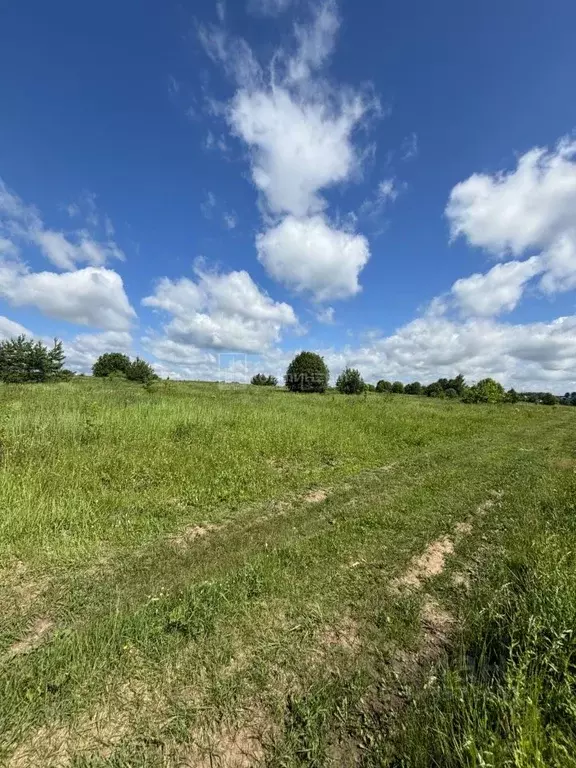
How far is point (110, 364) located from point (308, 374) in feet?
124

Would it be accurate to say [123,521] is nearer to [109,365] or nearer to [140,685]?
[140,685]

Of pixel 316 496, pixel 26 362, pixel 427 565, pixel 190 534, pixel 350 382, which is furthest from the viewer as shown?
pixel 350 382

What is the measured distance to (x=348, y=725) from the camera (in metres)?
2.52

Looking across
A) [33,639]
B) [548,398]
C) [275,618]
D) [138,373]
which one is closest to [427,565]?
[275,618]

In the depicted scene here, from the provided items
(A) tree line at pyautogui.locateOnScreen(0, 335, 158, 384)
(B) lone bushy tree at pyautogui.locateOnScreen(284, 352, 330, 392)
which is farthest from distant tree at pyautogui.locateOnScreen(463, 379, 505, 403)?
(A) tree line at pyautogui.locateOnScreen(0, 335, 158, 384)

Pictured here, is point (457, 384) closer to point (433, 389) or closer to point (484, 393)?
point (433, 389)

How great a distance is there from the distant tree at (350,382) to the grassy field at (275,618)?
55.8m

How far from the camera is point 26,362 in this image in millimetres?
49812

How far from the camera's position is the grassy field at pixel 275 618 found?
2.34m

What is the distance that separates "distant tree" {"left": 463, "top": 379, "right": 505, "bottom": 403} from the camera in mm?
56053

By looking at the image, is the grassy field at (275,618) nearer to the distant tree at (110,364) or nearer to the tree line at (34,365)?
the tree line at (34,365)

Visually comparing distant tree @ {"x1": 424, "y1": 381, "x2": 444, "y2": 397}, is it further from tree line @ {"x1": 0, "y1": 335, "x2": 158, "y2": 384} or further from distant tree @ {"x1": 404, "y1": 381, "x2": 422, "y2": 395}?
tree line @ {"x1": 0, "y1": 335, "x2": 158, "y2": 384}

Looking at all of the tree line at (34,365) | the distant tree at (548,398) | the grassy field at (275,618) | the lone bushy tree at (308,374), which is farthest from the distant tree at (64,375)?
the distant tree at (548,398)

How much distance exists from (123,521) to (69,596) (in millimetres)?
1895
